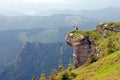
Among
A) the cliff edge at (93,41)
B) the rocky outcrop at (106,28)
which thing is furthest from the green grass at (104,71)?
the rocky outcrop at (106,28)

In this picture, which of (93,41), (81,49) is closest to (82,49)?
(81,49)

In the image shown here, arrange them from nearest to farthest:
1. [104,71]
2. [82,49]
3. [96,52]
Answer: [104,71] < [96,52] < [82,49]

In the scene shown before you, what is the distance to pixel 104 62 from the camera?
109 meters

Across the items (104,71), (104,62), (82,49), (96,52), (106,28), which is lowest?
(104,71)

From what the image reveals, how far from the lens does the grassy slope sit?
309 feet

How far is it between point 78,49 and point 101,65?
36767 millimetres

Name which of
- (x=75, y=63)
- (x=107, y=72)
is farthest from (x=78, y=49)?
(x=107, y=72)

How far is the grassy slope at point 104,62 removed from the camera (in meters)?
94.2

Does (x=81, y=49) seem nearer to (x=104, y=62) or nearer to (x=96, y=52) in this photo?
(x=96, y=52)

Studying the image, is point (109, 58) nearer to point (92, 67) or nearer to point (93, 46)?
point (92, 67)

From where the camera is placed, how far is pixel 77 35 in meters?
149

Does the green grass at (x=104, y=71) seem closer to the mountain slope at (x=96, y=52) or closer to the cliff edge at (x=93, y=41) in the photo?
the mountain slope at (x=96, y=52)

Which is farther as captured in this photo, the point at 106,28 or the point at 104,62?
the point at 106,28

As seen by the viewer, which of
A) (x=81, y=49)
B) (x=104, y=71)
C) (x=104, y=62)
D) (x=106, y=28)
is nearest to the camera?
(x=104, y=71)
